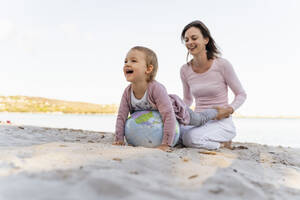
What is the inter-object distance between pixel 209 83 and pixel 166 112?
1.23 m

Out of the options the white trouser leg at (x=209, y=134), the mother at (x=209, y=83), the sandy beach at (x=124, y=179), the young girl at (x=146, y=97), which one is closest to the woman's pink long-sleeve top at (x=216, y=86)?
the mother at (x=209, y=83)

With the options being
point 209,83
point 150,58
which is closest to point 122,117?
point 150,58

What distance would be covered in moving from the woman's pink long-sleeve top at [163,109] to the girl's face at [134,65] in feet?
0.74

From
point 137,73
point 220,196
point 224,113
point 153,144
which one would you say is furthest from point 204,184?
point 224,113

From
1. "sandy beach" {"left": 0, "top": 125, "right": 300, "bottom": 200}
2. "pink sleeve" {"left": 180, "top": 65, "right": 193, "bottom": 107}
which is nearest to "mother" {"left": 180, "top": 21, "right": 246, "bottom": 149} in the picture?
"pink sleeve" {"left": 180, "top": 65, "right": 193, "bottom": 107}

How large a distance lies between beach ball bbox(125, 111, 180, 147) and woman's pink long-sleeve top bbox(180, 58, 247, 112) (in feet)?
3.87

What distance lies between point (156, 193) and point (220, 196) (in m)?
0.39

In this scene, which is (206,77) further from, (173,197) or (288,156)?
(173,197)

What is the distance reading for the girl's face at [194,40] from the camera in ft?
13.1

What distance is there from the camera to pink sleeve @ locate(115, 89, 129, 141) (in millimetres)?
3467

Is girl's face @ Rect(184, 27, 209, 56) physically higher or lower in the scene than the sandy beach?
higher

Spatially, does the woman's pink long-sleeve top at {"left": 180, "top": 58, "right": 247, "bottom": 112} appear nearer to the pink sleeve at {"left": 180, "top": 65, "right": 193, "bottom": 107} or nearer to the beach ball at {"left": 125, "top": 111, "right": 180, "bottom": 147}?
the pink sleeve at {"left": 180, "top": 65, "right": 193, "bottom": 107}

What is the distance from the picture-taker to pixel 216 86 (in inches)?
161

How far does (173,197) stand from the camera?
57.4 inches
